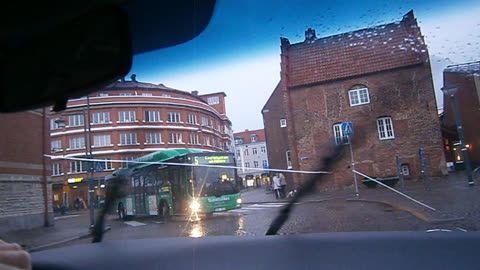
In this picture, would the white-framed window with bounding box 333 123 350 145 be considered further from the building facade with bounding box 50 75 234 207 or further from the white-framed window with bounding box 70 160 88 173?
the white-framed window with bounding box 70 160 88 173

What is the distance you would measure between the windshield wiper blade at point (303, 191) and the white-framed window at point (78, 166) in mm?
823

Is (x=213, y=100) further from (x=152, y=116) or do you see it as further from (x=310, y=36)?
(x=310, y=36)

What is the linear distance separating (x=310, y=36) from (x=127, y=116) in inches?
31.4

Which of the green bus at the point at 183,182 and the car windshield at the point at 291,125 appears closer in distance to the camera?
the car windshield at the point at 291,125

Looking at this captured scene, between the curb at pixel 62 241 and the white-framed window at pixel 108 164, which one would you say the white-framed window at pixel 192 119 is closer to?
the white-framed window at pixel 108 164

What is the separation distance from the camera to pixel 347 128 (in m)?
1.32

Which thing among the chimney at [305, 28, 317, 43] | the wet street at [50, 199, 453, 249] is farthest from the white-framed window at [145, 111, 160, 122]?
the chimney at [305, 28, 317, 43]

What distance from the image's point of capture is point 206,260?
1.61 m

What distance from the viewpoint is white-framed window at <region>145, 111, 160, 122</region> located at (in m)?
1.52

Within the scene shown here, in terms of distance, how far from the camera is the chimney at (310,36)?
1.42 metres

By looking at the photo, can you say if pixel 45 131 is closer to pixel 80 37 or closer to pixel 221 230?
pixel 80 37

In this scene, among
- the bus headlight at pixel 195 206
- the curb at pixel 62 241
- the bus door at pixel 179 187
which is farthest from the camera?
the bus headlight at pixel 195 206

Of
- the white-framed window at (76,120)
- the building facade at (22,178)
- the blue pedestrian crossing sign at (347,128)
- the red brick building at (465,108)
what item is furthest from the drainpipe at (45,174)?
the red brick building at (465,108)

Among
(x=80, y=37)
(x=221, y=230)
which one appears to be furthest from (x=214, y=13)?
(x=221, y=230)
